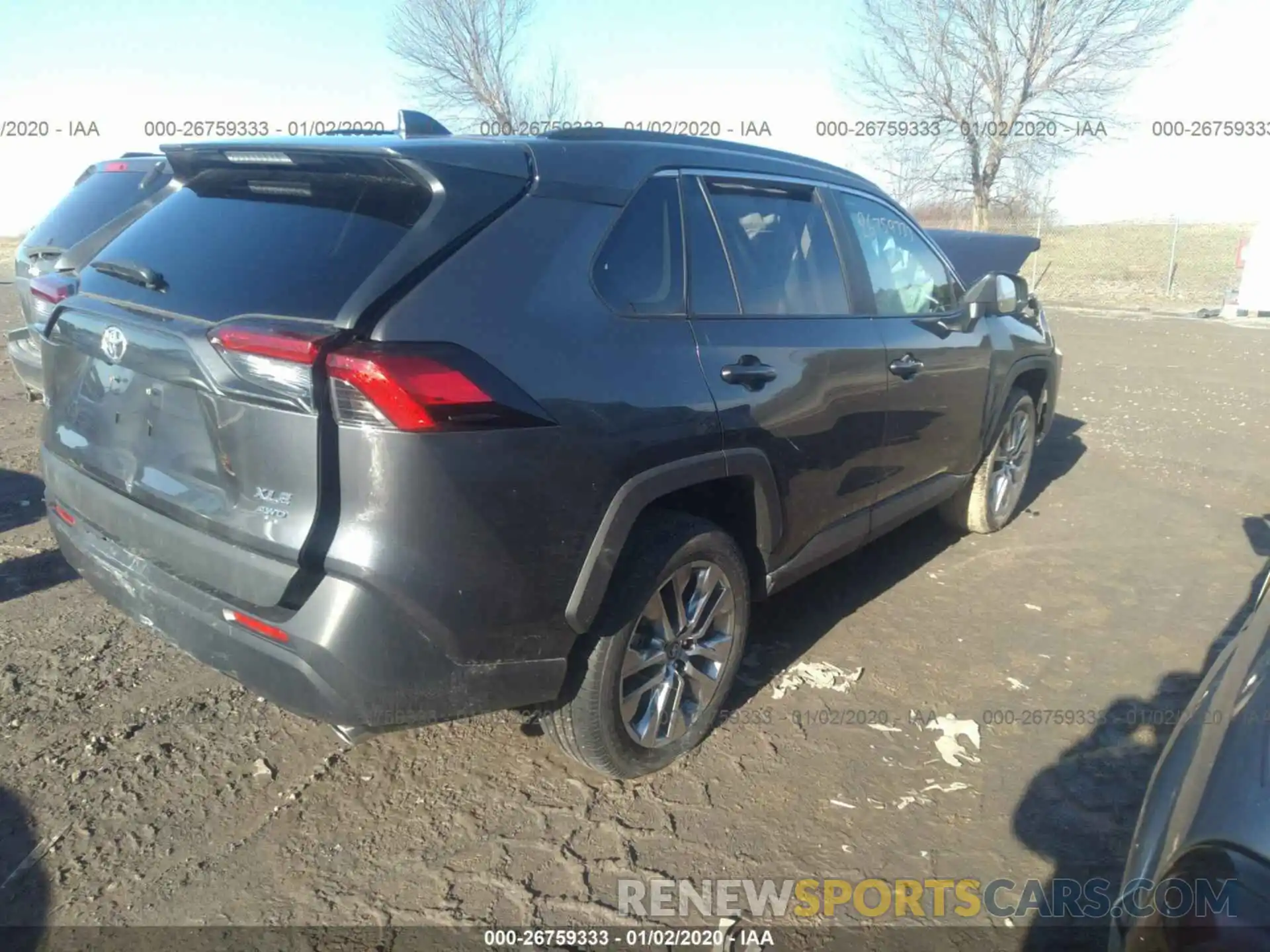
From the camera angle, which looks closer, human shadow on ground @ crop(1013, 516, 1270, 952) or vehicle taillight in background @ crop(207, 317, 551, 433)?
vehicle taillight in background @ crop(207, 317, 551, 433)

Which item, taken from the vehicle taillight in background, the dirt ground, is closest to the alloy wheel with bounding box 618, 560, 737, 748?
the dirt ground

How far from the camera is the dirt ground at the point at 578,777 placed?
8.34 feet

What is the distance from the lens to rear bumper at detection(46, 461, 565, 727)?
222 cm

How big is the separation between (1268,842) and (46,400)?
3.40 m

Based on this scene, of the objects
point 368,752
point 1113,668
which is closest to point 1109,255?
point 1113,668

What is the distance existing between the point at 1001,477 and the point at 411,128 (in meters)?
3.87

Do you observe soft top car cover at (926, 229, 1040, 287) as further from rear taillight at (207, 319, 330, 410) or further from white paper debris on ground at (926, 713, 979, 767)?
rear taillight at (207, 319, 330, 410)

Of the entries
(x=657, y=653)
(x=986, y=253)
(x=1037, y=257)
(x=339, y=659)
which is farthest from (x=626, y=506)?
(x=1037, y=257)

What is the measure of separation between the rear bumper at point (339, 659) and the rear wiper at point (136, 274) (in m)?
0.65

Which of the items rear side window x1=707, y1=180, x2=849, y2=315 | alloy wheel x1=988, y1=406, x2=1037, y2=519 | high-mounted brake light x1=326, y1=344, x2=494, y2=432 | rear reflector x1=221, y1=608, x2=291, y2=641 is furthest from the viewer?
alloy wheel x1=988, y1=406, x2=1037, y2=519

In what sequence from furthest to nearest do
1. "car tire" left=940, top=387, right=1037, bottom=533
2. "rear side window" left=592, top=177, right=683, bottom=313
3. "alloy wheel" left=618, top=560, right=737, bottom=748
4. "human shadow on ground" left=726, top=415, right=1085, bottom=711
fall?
"car tire" left=940, top=387, right=1037, bottom=533 < "human shadow on ground" left=726, top=415, right=1085, bottom=711 < "alloy wheel" left=618, top=560, right=737, bottom=748 < "rear side window" left=592, top=177, right=683, bottom=313

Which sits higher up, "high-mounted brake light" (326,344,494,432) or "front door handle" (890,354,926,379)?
"high-mounted brake light" (326,344,494,432)

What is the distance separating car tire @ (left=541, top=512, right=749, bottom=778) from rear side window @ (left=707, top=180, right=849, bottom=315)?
0.87 meters

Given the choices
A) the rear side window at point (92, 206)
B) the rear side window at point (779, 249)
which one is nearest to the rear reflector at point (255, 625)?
the rear side window at point (779, 249)
